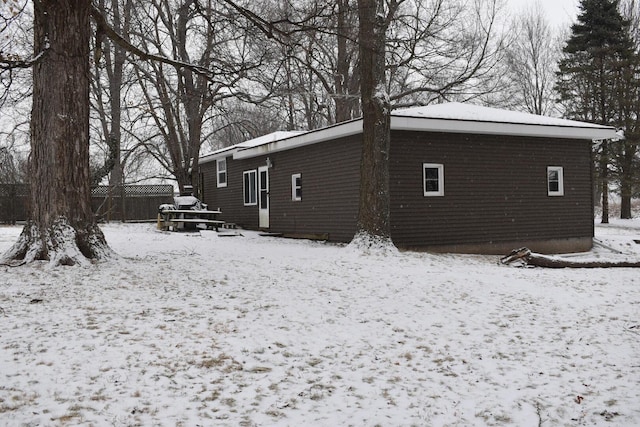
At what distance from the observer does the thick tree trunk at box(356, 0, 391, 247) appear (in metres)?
12.4

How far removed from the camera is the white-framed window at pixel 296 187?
17859mm

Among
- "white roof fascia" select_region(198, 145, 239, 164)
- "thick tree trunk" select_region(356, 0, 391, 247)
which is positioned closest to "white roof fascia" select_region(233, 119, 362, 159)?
"white roof fascia" select_region(198, 145, 239, 164)

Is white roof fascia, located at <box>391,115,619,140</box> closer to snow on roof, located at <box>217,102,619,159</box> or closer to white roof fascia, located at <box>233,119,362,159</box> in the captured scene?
snow on roof, located at <box>217,102,619,159</box>

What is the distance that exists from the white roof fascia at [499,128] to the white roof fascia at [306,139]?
112 centimetres

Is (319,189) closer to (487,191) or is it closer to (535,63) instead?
(487,191)

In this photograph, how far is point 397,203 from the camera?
1420 cm

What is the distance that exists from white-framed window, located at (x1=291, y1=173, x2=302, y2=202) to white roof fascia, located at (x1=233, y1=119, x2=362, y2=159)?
3.13ft

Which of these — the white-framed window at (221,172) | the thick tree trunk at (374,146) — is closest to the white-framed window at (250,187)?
the white-framed window at (221,172)

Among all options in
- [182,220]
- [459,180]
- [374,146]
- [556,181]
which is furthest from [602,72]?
[182,220]

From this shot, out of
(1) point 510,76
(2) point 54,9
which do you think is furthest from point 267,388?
(1) point 510,76

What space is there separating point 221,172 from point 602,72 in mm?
20700

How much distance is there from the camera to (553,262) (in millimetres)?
11453

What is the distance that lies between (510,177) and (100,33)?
11201 mm

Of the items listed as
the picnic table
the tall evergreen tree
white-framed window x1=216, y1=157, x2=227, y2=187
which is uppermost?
the tall evergreen tree
